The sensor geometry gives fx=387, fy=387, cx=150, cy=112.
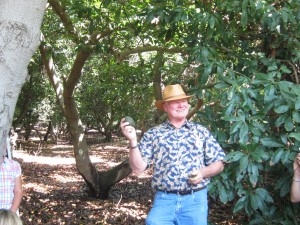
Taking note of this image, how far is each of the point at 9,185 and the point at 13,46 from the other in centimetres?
206

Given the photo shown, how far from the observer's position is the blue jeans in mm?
3014

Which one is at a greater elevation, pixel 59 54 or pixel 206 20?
pixel 59 54

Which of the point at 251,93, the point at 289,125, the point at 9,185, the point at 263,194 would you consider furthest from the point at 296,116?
the point at 9,185

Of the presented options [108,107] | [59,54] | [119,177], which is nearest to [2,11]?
[119,177]

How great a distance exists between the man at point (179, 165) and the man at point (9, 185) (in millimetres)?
1129

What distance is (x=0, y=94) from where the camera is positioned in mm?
1624

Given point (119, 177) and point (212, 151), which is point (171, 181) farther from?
point (119, 177)

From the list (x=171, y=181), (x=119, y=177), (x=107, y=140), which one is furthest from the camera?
(x=107, y=140)

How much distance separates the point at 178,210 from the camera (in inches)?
119

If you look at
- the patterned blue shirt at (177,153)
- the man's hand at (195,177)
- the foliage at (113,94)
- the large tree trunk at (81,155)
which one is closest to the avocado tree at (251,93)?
the patterned blue shirt at (177,153)

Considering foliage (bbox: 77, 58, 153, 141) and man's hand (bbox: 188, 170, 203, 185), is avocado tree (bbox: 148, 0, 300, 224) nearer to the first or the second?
man's hand (bbox: 188, 170, 203, 185)

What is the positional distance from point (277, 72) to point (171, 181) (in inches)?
58.7

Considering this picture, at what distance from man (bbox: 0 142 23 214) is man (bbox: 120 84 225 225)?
1129mm

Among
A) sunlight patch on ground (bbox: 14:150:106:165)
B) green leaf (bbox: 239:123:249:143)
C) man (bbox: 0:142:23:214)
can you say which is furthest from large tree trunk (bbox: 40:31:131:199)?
sunlight patch on ground (bbox: 14:150:106:165)
